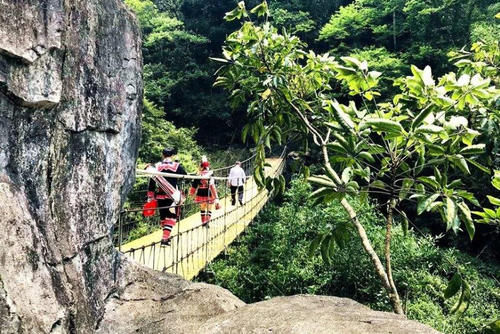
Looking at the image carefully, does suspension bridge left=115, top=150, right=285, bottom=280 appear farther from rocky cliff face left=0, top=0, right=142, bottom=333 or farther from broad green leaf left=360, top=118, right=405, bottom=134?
broad green leaf left=360, top=118, right=405, bottom=134

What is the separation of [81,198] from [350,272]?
3752 millimetres

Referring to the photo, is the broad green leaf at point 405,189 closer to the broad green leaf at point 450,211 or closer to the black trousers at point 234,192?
the broad green leaf at point 450,211

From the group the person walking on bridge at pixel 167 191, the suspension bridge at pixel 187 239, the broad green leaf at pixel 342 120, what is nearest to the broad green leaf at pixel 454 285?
the broad green leaf at pixel 342 120

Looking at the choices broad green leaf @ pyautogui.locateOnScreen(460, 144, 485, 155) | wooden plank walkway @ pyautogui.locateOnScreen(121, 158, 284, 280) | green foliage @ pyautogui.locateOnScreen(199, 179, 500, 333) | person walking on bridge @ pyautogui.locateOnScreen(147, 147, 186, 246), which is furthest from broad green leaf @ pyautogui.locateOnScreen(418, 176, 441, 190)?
green foliage @ pyautogui.locateOnScreen(199, 179, 500, 333)

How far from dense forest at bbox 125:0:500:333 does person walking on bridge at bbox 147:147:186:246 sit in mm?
961

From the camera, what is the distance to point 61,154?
5.19 feet

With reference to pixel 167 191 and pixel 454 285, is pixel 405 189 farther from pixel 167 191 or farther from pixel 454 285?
pixel 167 191

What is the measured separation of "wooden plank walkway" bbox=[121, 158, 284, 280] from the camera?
334cm

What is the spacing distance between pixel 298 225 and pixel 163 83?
21.6 feet

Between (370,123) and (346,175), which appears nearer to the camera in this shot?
(370,123)

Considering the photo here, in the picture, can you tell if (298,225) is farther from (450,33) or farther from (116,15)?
(450,33)

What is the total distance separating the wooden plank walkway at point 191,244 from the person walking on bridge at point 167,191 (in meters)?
0.10

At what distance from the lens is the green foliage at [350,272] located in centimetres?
442

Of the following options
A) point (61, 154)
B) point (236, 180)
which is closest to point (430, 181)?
point (61, 154)
